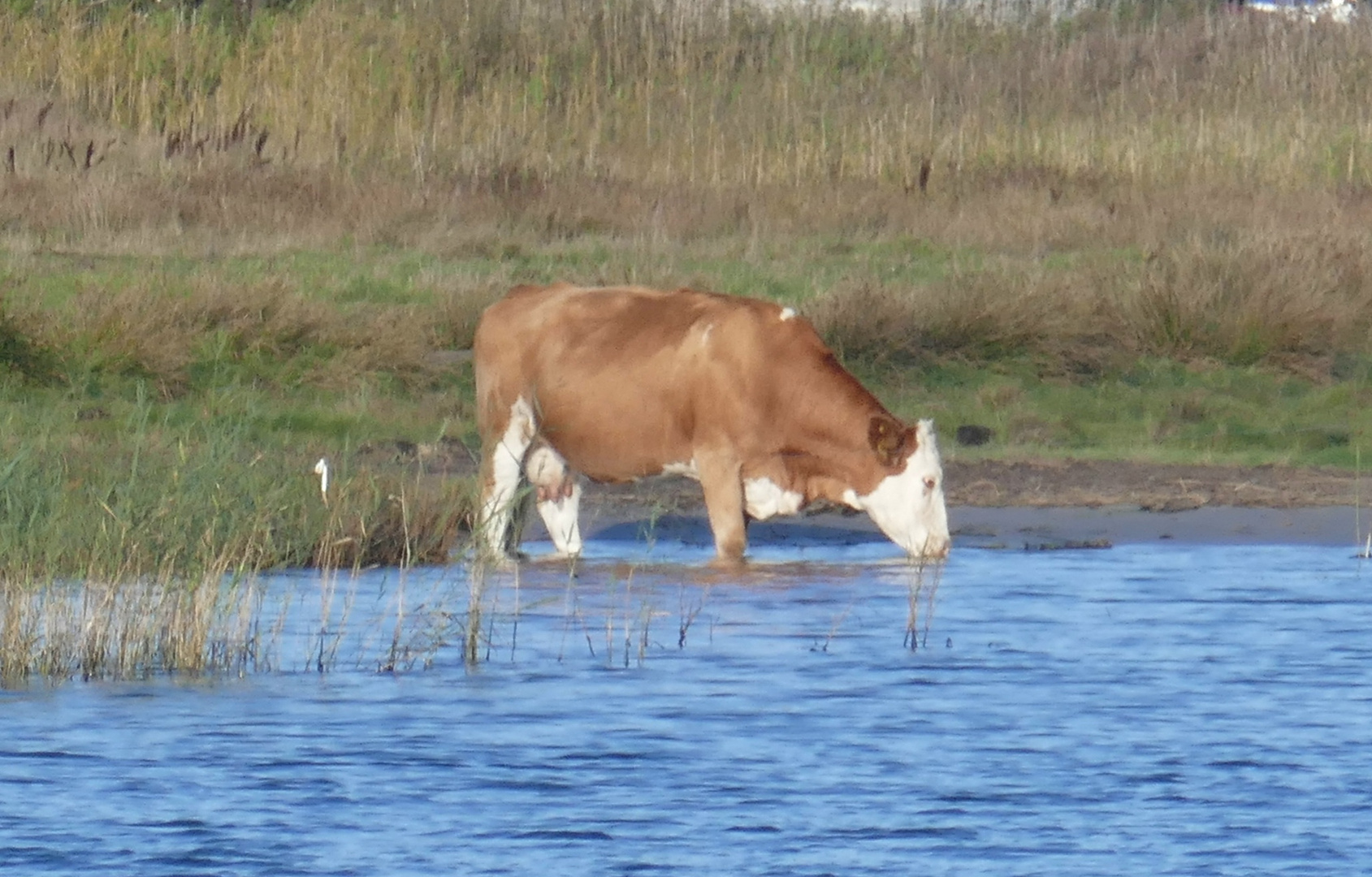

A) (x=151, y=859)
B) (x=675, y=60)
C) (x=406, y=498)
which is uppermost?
(x=675, y=60)

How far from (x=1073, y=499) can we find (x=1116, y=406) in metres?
2.02

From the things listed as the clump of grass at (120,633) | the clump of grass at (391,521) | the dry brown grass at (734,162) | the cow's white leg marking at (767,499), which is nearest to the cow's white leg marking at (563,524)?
the clump of grass at (391,521)

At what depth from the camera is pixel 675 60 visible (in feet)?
75.4

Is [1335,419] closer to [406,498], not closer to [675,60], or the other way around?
[406,498]

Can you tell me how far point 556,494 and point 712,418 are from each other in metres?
0.89

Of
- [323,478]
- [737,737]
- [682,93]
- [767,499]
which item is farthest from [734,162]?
[737,737]

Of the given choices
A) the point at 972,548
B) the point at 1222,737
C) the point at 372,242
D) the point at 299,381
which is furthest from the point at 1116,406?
the point at 1222,737

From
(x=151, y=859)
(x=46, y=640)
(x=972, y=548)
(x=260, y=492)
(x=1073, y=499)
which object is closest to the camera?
(x=151, y=859)

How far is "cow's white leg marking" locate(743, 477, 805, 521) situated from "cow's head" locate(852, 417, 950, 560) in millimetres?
339

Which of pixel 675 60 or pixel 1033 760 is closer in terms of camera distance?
pixel 1033 760

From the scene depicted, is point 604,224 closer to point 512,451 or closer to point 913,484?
point 512,451

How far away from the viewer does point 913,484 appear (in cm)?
1034

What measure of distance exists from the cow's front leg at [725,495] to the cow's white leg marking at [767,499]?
78 millimetres

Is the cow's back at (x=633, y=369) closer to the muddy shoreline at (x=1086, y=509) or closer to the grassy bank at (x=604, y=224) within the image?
Answer: the grassy bank at (x=604, y=224)
